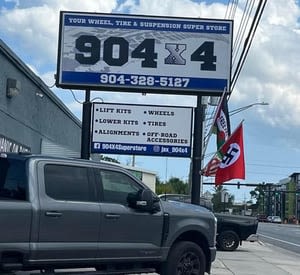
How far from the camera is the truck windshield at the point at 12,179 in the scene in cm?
902

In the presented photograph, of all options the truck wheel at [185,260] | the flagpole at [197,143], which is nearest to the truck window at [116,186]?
the truck wheel at [185,260]

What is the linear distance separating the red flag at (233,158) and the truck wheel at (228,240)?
506 centimetres

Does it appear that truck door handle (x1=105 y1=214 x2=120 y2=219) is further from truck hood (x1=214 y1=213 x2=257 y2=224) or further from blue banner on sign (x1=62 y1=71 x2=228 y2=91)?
truck hood (x1=214 y1=213 x2=257 y2=224)

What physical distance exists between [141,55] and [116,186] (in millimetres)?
9000

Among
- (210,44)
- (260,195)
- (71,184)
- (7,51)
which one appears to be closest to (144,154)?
(210,44)

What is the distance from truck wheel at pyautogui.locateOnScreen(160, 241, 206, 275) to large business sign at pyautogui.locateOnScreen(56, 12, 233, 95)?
8.31 meters

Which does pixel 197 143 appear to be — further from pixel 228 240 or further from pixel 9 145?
pixel 228 240

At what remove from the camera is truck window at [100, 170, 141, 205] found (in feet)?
32.8

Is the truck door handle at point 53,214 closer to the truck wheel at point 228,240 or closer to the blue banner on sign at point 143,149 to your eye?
the blue banner on sign at point 143,149

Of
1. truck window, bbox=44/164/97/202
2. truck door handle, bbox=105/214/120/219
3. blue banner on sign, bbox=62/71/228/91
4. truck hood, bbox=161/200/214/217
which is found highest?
blue banner on sign, bbox=62/71/228/91

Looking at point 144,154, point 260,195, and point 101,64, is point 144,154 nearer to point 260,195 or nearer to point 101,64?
A: point 101,64

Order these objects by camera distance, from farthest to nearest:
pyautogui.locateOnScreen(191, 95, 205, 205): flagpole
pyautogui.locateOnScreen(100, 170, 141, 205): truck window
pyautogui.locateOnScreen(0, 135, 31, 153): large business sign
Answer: pyautogui.locateOnScreen(191, 95, 205, 205): flagpole
pyautogui.locateOnScreen(0, 135, 31, 153): large business sign
pyautogui.locateOnScreen(100, 170, 141, 205): truck window

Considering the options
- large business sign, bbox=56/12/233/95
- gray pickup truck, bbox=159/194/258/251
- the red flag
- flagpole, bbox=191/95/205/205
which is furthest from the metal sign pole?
gray pickup truck, bbox=159/194/258/251

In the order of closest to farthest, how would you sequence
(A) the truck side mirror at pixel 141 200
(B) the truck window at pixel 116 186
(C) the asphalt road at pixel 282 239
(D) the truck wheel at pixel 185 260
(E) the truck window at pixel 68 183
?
1. (E) the truck window at pixel 68 183
2. (B) the truck window at pixel 116 186
3. (A) the truck side mirror at pixel 141 200
4. (D) the truck wheel at pixel 185 260
5. (C) the asphalt road at pixel 282 239
